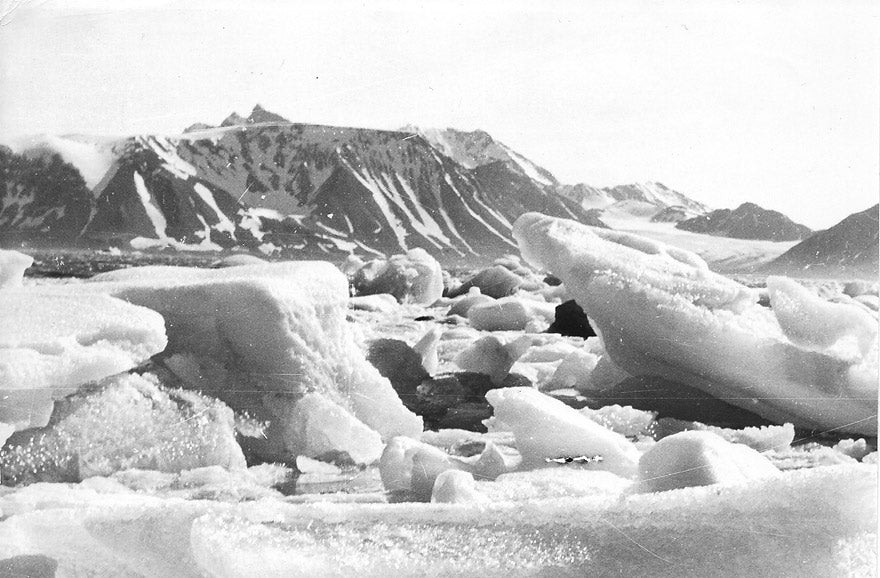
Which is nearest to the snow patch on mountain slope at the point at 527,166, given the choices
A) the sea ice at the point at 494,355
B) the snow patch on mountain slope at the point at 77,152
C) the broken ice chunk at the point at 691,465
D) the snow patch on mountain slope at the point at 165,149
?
the sea ice at the point at 494,355

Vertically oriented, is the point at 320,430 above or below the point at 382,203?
below

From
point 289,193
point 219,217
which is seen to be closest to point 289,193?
point 289,193

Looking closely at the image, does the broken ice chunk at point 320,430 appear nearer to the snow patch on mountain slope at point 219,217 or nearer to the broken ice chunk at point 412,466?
the broken ice chunk at point 412,466

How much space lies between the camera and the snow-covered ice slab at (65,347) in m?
1.62

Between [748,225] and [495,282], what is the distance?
1.72ft

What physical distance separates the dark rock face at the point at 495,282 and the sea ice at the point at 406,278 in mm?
46

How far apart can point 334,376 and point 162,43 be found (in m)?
0.77

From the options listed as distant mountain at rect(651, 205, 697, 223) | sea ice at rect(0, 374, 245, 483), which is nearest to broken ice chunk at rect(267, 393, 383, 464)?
sea ice at rect(0, 374, 245, 483)

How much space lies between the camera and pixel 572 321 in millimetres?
1745

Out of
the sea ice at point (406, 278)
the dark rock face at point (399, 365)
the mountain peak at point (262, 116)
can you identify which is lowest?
the dark rock face at point (399, 365)

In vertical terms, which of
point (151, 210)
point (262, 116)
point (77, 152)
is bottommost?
point (151, 210)

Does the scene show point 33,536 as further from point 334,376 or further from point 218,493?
point 334,376

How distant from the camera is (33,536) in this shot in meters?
1.59

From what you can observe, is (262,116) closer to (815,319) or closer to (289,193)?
(289,193)
